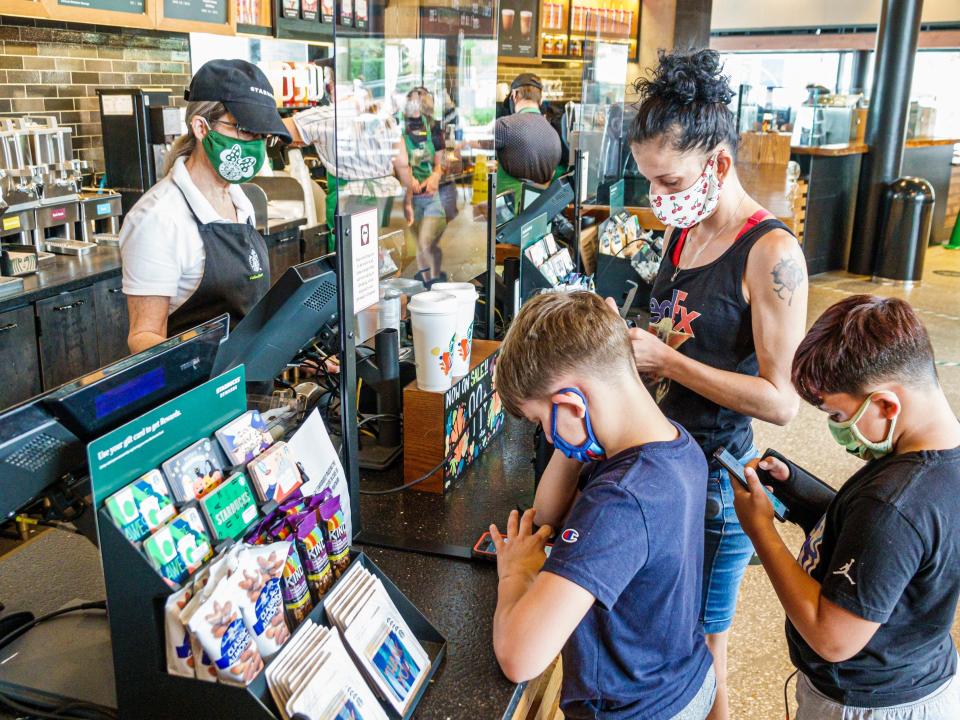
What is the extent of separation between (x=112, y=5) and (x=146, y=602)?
4.60 metres

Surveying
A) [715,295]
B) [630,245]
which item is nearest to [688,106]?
[715,295]

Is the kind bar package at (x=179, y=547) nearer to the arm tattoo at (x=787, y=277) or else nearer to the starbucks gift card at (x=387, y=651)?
the starbucks gift card at (x=387, y=651)

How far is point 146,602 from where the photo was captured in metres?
0.97

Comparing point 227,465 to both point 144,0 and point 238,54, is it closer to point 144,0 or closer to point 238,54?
point 144,0

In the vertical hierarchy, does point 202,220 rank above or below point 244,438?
above

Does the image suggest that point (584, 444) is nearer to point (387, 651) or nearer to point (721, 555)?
point (387, 651)

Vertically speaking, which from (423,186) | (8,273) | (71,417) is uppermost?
(423,186)

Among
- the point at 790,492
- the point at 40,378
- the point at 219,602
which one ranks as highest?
the point at 219,602

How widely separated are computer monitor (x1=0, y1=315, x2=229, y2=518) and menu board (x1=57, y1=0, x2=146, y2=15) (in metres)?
4.04

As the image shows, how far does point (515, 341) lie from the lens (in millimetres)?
1221

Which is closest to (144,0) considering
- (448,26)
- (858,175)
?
(448,26)

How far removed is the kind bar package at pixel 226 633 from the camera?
3.05 feet

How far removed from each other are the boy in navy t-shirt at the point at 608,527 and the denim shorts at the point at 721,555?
0.48 m

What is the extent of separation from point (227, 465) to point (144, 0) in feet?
15.2
